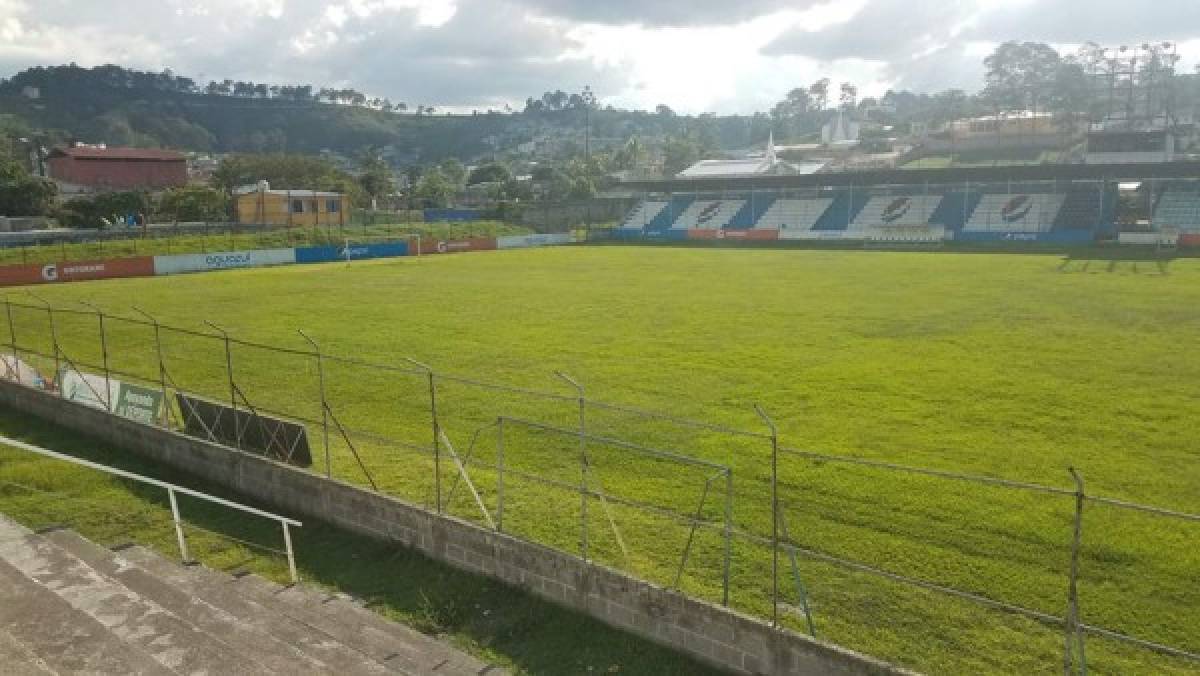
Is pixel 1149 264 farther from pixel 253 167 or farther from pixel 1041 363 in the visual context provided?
pixel 253 167

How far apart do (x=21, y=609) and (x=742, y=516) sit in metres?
8.67

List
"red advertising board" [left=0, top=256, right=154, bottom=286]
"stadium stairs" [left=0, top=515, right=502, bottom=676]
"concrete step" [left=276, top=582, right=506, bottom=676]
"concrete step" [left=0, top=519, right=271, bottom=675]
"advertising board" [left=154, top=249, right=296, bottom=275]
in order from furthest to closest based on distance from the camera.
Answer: "advertising board" [left=154, top=249, right=296, bottom=275] < "red advertising board" [left=0, top=256, right=154, bottom=286] < "concrete step" [left=276, top=582, right=506, bottom=676] < "concrete step" [left=0, top=519, right=271, bottom=675] < "stadium stairs" [left=0, top=515, right=502, bottom=676]

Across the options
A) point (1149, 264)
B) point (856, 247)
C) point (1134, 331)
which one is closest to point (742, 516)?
point (1134, 331)

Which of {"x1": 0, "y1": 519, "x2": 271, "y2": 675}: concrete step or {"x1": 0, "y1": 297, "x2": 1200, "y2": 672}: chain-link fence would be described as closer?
{"x1": 0, "y1": 519, "x2": 271, "y2": 675}: concrete step

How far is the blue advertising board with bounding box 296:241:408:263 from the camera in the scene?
63812 mm

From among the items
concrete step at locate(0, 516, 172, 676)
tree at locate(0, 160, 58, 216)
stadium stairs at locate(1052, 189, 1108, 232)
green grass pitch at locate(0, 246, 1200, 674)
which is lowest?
green grass pitch at locate(0, 246, 1200, 674)

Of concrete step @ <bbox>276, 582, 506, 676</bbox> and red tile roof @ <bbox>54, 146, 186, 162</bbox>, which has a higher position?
red tile roof @ <bbox>54, 146, 186, 162</bbox>

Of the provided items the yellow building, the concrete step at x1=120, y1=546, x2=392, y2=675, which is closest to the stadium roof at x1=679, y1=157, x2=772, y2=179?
the yellow building

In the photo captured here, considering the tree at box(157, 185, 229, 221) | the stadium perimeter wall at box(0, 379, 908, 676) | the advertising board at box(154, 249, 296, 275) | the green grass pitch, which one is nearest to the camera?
the stadium perimeter wall at box(0, 379, 908, 676)

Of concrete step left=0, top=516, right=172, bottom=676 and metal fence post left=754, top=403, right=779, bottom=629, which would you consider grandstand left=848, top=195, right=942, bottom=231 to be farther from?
concrete step left=0, top=516, right=172, bottom=676

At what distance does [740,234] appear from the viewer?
259ft

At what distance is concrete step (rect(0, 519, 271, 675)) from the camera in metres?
8.14

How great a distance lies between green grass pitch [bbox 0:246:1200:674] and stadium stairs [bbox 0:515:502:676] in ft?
8.54

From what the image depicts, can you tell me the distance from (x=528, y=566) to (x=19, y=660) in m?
5.23
